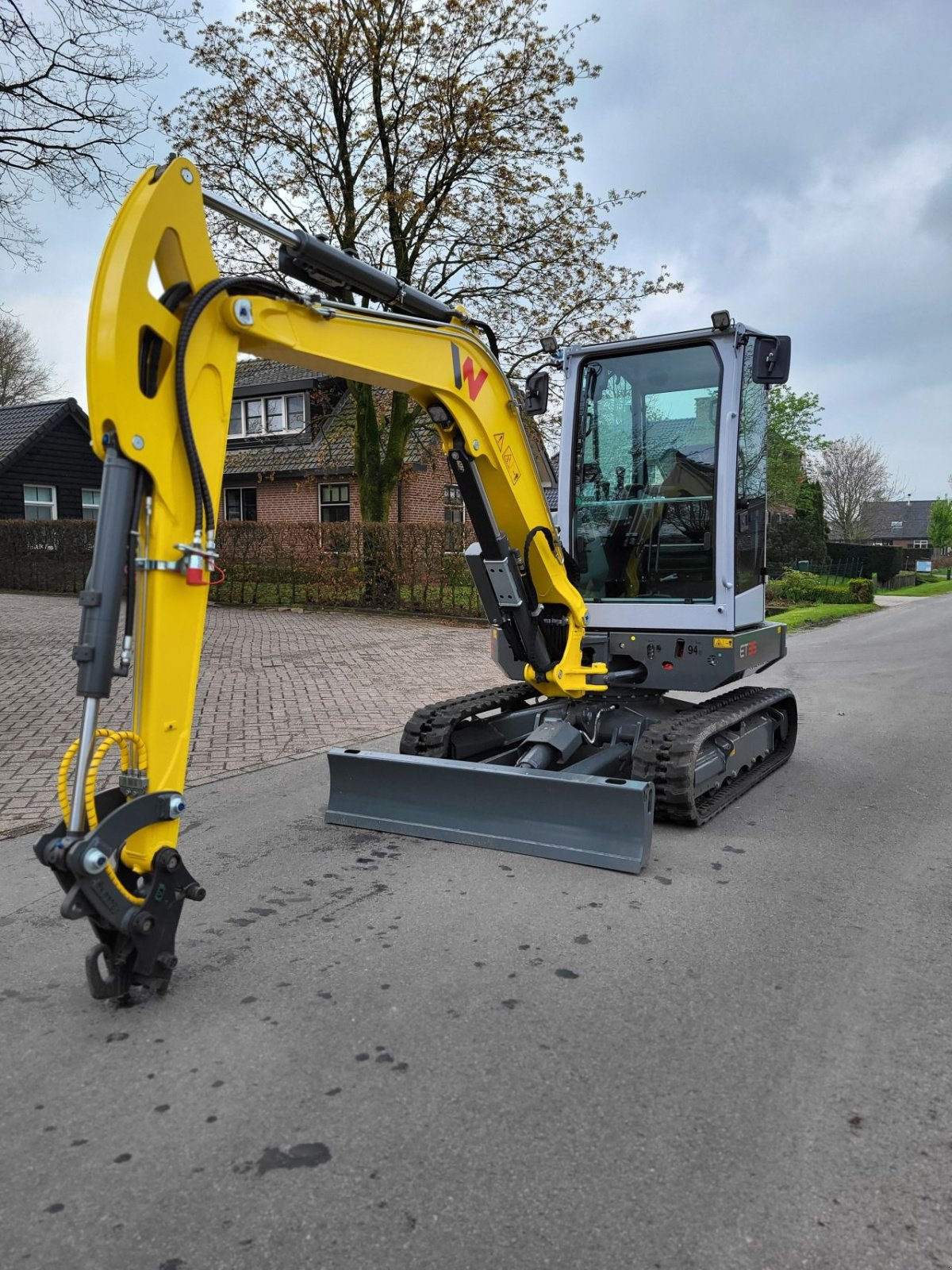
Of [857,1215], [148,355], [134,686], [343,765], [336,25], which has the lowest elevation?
[857,1215]

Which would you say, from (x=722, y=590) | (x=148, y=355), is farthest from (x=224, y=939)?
(x=722, y=590)

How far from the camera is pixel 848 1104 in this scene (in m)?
2.76

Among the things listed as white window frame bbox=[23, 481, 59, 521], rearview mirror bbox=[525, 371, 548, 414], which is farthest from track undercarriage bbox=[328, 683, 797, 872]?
white window frame bbox=[23, 481, 59, 521]

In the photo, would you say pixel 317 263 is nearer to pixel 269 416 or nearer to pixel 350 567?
pixel 350 567

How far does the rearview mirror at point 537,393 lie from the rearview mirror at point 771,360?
130 centimetres

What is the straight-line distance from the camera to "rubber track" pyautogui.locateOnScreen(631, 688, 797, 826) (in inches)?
203

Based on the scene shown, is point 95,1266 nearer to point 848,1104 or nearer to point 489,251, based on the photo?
point 848,1104

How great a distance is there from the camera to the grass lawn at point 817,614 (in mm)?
20281

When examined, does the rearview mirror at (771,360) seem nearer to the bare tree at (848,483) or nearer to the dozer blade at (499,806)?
the dozer blade at (499,806)

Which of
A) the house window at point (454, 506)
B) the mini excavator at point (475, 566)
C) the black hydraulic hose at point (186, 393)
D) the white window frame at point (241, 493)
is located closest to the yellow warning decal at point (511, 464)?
the mini excavator at point (475, 566)

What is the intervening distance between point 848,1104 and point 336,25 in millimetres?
19607

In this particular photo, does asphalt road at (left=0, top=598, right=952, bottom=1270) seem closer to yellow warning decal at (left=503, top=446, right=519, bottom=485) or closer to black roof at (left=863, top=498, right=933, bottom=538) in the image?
yellow warning decal at (left=503, top=446, right=519, bottom=485)

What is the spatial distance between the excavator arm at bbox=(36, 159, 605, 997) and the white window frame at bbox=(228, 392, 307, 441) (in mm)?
26307

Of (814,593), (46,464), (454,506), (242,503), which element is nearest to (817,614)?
(814,593)
